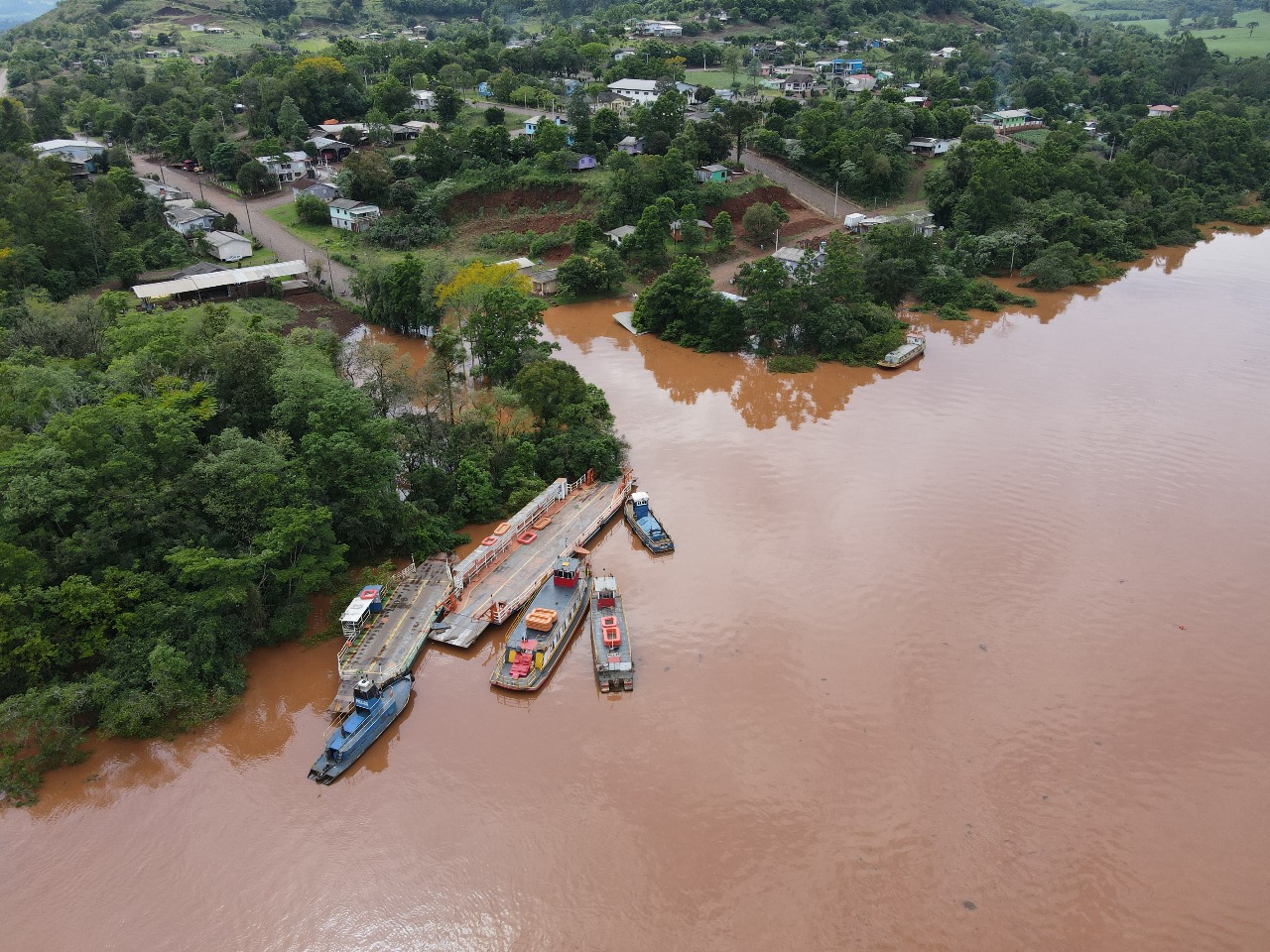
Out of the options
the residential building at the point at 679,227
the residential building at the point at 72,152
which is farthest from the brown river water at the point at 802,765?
the residential building at the point at 72,152

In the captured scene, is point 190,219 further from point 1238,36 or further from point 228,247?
point 1238,36

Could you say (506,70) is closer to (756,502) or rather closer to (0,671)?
(756,502)

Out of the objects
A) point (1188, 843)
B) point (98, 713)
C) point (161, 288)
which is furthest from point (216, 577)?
point (161, 288)

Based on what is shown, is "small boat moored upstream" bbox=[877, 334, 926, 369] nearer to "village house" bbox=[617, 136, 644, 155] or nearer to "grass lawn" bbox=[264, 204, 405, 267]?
"village house" bbox=[617, 136, 644, 155]

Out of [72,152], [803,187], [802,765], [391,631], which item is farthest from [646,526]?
[72,152]

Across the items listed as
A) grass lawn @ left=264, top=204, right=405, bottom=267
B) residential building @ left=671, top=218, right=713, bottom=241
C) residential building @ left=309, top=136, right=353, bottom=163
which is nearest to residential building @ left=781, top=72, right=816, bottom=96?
residential building @ left=671, top=218, right=713, bottom=241

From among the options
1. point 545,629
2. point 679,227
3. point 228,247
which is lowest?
point 679,227
